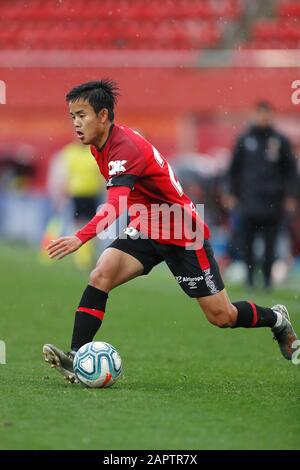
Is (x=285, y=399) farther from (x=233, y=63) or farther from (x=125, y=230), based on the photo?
(x=233, y=63)

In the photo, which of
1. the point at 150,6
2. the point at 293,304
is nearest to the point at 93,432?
the point at 293,304

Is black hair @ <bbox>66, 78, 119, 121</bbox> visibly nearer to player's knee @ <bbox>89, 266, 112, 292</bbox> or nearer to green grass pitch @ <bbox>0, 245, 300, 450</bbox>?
player's knee @ <bbox>89, 266, 112, 292</bbox>

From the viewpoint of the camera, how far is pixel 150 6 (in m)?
20.2

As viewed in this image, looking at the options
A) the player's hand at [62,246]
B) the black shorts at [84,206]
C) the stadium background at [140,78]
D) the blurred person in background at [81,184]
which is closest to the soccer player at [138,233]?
the player's hand at [62,246]

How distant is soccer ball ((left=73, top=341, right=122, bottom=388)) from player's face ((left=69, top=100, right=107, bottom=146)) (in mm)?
1340

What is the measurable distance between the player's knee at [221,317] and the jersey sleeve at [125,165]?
1083 mm

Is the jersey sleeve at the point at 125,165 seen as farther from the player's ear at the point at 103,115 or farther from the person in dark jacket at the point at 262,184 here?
the person in dark jacket at the point at 262,184

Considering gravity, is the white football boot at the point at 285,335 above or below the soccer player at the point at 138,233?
below

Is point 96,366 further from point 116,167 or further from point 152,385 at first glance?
point 116,167

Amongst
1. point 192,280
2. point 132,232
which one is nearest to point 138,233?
point 132,232

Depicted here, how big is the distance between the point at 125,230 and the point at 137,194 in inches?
11.6

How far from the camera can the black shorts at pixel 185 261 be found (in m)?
7.11

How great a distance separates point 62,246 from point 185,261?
1.14 meters

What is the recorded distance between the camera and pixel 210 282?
7.12 metres
